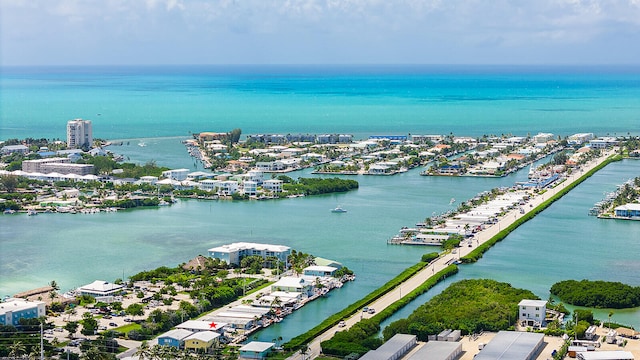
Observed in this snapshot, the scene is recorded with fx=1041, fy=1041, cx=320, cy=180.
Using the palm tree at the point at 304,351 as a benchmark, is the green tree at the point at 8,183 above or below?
above

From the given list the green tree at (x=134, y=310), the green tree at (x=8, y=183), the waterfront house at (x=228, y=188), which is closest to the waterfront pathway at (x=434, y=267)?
the green tree at (x=134, y=310)

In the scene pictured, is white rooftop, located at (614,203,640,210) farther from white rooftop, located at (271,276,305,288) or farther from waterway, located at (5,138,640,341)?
white rooftop, located at (271,276,305,288)

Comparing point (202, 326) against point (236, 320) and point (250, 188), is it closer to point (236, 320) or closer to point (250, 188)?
point (236, 320)

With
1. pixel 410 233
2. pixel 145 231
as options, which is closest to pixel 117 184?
pixel 145 231

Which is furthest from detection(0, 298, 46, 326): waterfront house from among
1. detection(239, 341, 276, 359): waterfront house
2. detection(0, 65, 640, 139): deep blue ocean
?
detection(0, 65, 640, 139): deep blue ocean

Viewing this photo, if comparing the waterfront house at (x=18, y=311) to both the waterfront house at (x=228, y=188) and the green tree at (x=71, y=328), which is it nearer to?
the green tree at (x=71, y=328)

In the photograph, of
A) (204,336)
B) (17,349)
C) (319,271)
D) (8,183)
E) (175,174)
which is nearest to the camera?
(17,349)

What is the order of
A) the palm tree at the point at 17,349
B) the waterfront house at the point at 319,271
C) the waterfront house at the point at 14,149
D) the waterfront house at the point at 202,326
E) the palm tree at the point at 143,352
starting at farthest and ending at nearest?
the waterfront house at the point at 14,149 → the waterfront house at the point at 319,271 → the waterfront house at the point at 202,326 → the palm tree at the point at 17,349 → the palm tree at the point at 143,352

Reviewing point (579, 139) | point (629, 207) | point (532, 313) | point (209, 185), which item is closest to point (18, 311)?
point (532, 313)
